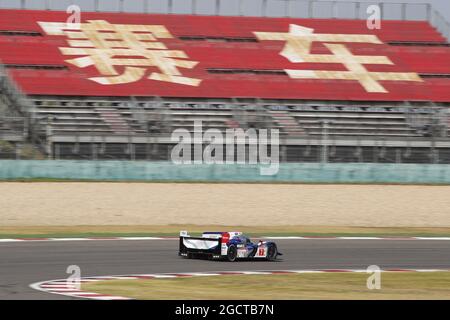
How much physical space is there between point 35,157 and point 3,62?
1299cm

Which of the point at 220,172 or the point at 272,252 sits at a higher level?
the point at 220,172

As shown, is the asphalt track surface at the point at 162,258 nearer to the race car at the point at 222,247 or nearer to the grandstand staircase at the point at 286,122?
the race car at the point at 222,247

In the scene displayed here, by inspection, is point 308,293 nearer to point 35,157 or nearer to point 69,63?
point 35,157

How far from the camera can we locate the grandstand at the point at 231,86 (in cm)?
3588

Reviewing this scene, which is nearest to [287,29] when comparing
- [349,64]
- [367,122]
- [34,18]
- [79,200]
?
[349,64]

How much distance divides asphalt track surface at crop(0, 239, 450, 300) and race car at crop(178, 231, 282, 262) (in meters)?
0.15

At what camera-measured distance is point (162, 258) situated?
1731 cm

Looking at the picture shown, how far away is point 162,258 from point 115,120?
22208 mm

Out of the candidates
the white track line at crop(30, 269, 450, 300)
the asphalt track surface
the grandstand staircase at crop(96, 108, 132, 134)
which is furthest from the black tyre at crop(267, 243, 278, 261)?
the grandstand staircase at crop(96, 108, 132, 134)

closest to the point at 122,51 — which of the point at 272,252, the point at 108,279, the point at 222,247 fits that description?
the point at 272,252

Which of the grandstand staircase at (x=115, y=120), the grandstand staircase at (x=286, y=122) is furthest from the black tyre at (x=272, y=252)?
the grandstand staircase at (x=286, y=122)

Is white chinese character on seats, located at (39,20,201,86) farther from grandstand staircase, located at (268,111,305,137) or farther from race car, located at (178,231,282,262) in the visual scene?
race car, located at (178,231,282,262)

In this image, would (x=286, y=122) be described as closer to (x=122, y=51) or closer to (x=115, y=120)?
(x=115, y=120)

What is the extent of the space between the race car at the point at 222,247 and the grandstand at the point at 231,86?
16384 millimetres
